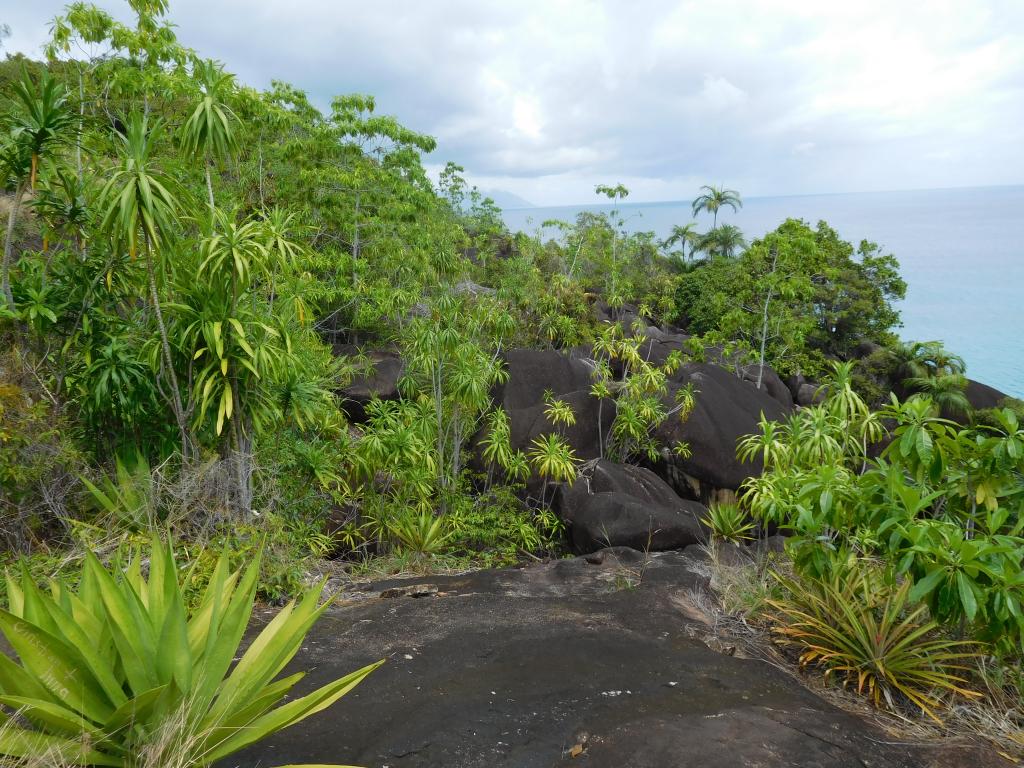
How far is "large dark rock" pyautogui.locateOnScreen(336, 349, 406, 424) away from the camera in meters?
12.0

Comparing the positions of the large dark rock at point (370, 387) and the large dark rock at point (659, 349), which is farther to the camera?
the large dark rock at point (659, 349)

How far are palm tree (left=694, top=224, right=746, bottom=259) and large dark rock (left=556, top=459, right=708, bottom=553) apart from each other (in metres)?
29.4

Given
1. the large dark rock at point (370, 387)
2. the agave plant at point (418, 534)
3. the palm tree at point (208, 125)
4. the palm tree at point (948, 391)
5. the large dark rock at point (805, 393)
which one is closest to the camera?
the palm tree at point (208, 125)

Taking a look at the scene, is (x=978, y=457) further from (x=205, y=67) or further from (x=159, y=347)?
(x=205, y=67)

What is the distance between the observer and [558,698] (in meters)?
3.19

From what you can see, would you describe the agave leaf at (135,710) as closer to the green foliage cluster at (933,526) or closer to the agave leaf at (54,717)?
the agave leaf at (54,717)

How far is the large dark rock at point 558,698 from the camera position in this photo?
2.63 metres

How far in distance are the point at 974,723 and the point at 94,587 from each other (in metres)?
4.38

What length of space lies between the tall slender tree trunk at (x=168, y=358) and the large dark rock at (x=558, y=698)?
2.16m

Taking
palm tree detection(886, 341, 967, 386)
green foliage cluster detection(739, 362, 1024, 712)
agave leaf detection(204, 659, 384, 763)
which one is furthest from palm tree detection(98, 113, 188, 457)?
palm tree detection(886, 341, 967, 386)

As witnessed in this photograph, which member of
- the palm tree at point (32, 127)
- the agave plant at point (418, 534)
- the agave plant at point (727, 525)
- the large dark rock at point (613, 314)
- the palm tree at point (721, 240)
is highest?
the palm tree at point (721, 240)

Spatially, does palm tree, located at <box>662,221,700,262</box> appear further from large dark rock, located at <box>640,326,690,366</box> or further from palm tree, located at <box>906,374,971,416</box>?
large dark rock, located at <box>640,326,690,366</box>

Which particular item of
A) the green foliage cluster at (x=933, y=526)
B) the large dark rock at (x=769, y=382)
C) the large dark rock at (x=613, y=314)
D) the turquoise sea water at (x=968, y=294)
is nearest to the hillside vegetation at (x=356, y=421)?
the green foliage cluster at (x=933, y=526)

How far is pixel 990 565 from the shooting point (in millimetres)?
3082
